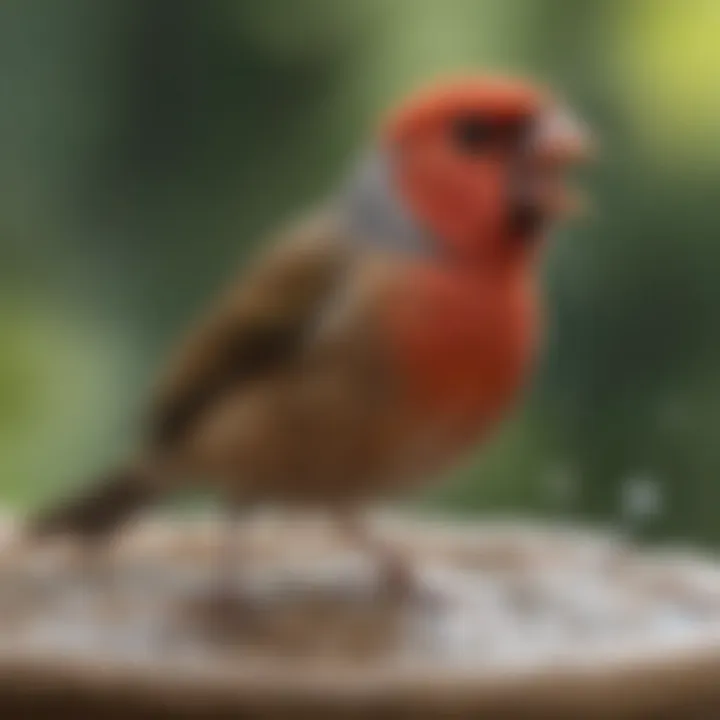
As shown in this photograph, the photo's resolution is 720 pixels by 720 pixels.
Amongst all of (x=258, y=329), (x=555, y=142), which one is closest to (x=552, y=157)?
(x=555, y=142)

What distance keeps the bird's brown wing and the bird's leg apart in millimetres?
101

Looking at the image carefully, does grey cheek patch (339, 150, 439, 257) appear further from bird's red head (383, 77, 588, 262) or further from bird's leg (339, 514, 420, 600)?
bird's leg (339, 514, 420, 600)

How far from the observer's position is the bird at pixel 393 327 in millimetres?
834

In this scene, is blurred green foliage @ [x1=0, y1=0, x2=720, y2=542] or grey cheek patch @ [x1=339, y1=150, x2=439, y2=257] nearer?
grey cheek patch @ [x1=339, y1=150, x2=439, y2=257]

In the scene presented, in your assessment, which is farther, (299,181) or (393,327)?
(299,181)

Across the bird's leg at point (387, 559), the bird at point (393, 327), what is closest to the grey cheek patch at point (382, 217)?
the bird at point (393, 327)

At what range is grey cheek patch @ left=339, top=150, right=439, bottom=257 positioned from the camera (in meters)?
0.86

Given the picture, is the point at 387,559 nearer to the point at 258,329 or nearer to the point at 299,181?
the point at 258,329

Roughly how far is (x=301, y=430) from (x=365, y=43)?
0.89 ft

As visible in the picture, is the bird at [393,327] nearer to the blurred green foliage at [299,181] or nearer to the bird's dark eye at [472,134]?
the bird's dark eye at [472,134]

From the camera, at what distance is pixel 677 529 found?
1.05 metres

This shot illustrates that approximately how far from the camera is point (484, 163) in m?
0.86

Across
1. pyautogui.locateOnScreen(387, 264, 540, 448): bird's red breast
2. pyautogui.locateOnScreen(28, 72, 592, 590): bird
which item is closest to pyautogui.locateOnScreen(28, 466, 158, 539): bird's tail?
pyautogui.locateOnScreen(28, 72, 592, 590): bird

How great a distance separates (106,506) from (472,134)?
230mm
